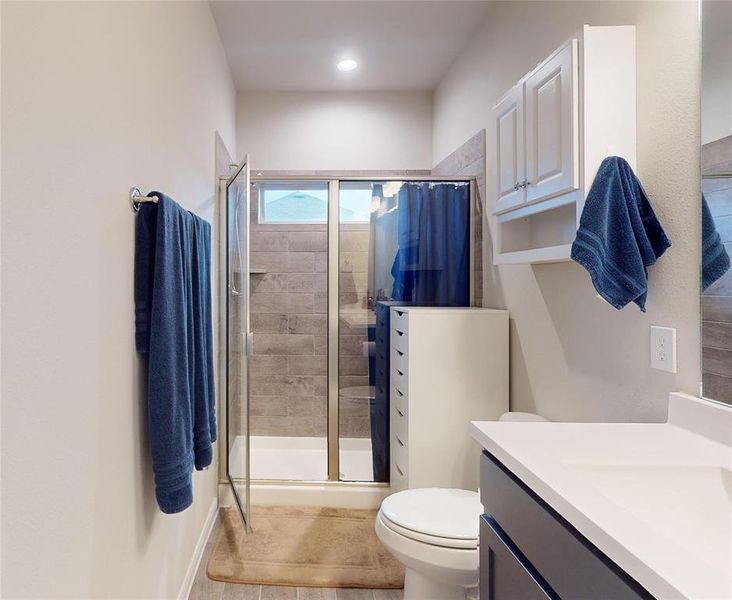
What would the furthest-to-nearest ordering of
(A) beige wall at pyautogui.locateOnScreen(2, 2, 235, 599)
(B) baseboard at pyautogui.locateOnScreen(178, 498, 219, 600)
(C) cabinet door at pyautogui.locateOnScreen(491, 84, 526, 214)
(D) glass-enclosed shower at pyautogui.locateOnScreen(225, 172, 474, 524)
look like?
(D) glass-enclosed shower at pyautogui.locateOnScreen(225, 172, 474, 524)
(B) baseboard at pyautogui.locateOnScreen(178, 498, 219, 600)
(C) cabinet door at pyautogui.locateOnScreen(491, 84, 526, 214)
(A) beige wall at pyautogui.locateOnScreen(2, 2, 235, 599)

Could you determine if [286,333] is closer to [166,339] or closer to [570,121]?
[166,339]

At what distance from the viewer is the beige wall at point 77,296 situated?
811 millimetres

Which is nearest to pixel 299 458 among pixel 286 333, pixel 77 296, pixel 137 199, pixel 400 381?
pixel 286 333

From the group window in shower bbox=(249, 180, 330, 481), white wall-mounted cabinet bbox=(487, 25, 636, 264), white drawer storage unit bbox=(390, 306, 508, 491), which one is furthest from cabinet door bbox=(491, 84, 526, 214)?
window in shower bbox=(249, 180, 330, 481)

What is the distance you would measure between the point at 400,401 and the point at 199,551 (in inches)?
46.4

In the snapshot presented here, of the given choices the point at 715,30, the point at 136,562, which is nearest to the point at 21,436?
the point at 136,562

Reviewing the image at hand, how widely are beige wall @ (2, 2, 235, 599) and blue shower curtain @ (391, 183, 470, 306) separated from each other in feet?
4.79

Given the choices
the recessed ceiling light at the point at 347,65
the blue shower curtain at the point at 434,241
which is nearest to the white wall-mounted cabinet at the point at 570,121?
the blue shower curtain at the point at 434,241

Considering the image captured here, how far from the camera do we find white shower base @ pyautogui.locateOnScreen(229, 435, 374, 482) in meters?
2.83

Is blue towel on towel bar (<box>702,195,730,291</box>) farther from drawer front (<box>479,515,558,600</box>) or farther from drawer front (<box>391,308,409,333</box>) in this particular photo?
drawer front (<box>391,308,409,333</box>)

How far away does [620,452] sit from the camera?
1.02 metres

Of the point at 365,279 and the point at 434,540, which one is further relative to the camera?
the point at 365,279

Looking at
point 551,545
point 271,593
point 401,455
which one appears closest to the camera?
point 551,545

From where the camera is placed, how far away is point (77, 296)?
3.39 ft
